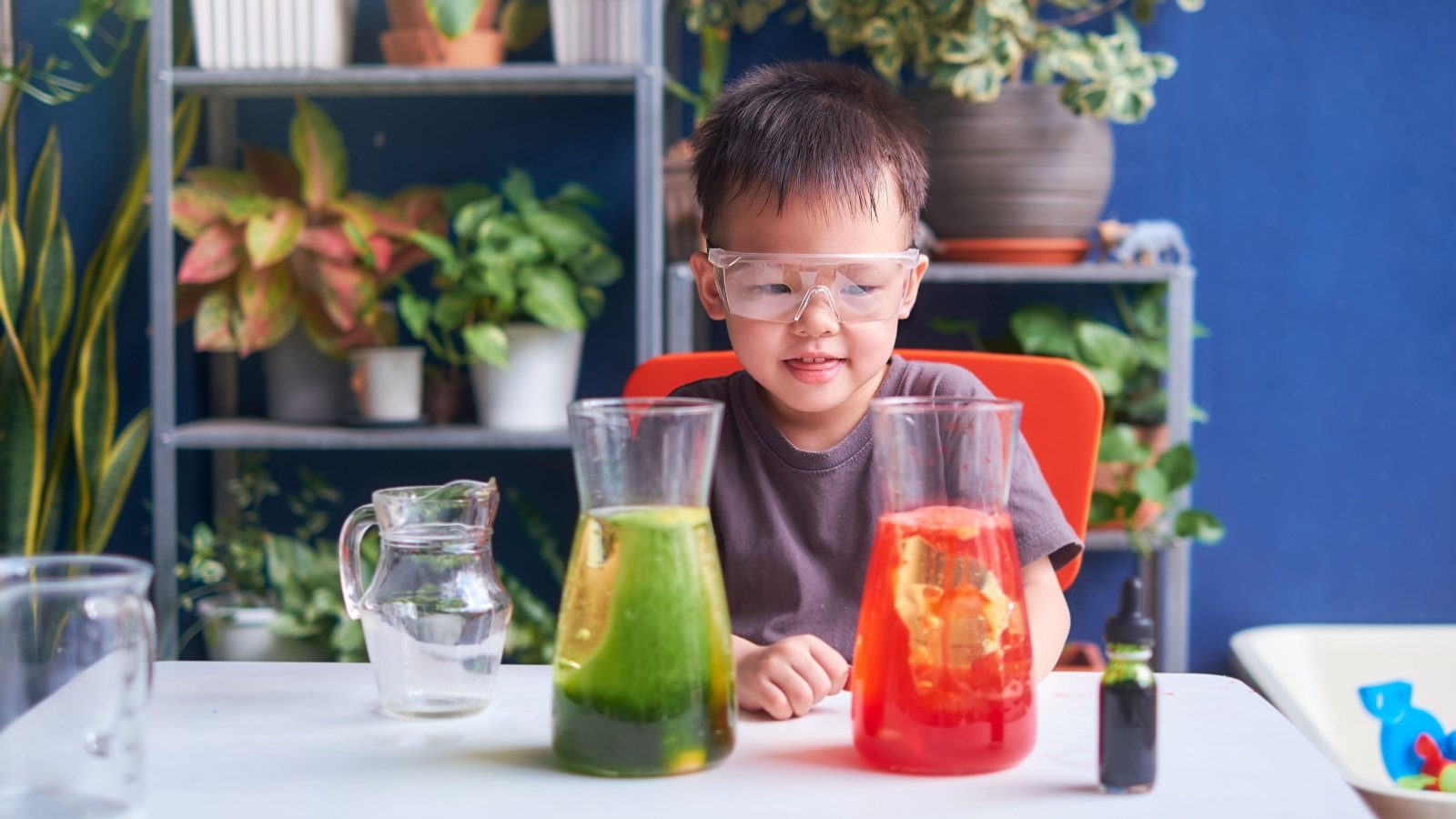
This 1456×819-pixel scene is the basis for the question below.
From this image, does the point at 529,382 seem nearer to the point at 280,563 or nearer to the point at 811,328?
the point at 280,563

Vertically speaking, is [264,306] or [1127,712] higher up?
[264,306]

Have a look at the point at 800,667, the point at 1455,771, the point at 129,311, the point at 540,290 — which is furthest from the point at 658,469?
the point at 129,311

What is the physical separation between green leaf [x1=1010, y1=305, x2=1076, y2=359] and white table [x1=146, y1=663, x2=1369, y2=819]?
5.10 ft

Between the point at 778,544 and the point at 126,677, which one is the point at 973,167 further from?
the point at 126,677

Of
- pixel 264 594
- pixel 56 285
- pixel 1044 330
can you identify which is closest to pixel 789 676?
pixel 1044 330

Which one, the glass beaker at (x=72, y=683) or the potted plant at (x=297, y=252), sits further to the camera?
the potted plant at (x=297, y=252)

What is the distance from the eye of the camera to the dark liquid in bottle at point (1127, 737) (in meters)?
0.69

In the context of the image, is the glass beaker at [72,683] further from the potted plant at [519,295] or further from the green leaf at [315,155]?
the green leaf at [315,155]

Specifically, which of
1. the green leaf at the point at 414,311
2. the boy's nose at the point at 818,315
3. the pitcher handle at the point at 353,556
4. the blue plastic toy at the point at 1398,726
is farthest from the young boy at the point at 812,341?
the green leaf at the point at 414,311

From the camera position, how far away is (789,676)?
0.85 metres

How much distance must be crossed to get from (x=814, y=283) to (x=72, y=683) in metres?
0.63

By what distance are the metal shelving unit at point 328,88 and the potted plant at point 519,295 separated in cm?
8

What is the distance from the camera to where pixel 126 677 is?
2.12ft

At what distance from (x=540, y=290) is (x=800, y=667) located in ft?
5.02
